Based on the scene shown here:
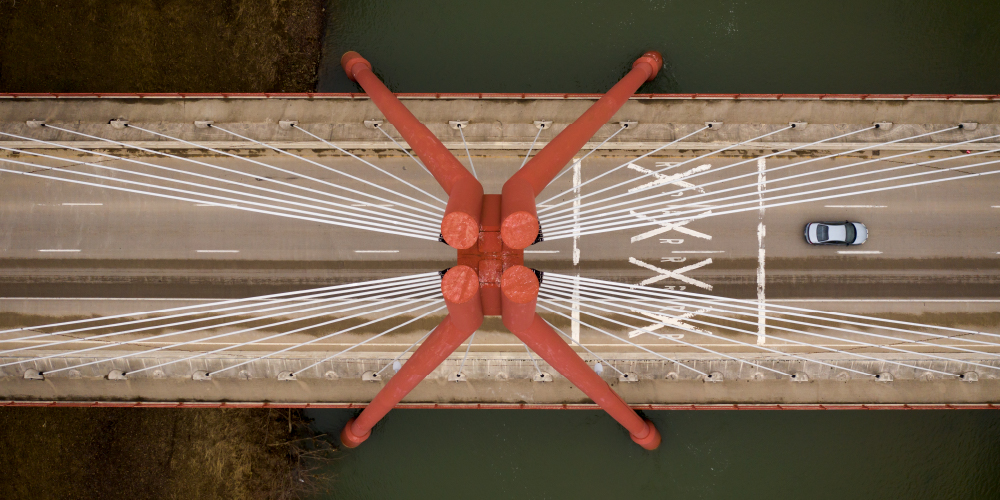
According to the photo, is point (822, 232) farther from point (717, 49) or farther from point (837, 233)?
point (717, 49)

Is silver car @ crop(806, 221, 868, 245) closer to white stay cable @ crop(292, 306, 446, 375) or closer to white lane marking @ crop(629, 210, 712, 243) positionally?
white lane marking @ crop(629, 210, 712, 243)

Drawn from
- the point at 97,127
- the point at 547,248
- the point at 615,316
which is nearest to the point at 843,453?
the point at 615,316

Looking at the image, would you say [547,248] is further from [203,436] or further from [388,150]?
[203,436]

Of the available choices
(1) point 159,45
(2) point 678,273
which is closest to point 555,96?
(2) point 678,273

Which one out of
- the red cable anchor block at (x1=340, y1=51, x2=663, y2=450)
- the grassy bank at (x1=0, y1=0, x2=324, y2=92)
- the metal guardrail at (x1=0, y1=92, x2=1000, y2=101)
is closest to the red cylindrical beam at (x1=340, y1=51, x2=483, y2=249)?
the red cable anchor block at (x1=340, y1=51, x2=663, y2=450)

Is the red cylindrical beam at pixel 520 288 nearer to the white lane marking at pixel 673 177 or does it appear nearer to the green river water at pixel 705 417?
the white lane marking at pixel 673 177

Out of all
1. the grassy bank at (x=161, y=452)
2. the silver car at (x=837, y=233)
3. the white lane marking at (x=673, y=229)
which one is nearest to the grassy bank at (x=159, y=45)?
the grassy bank at (x=161, y=452)
